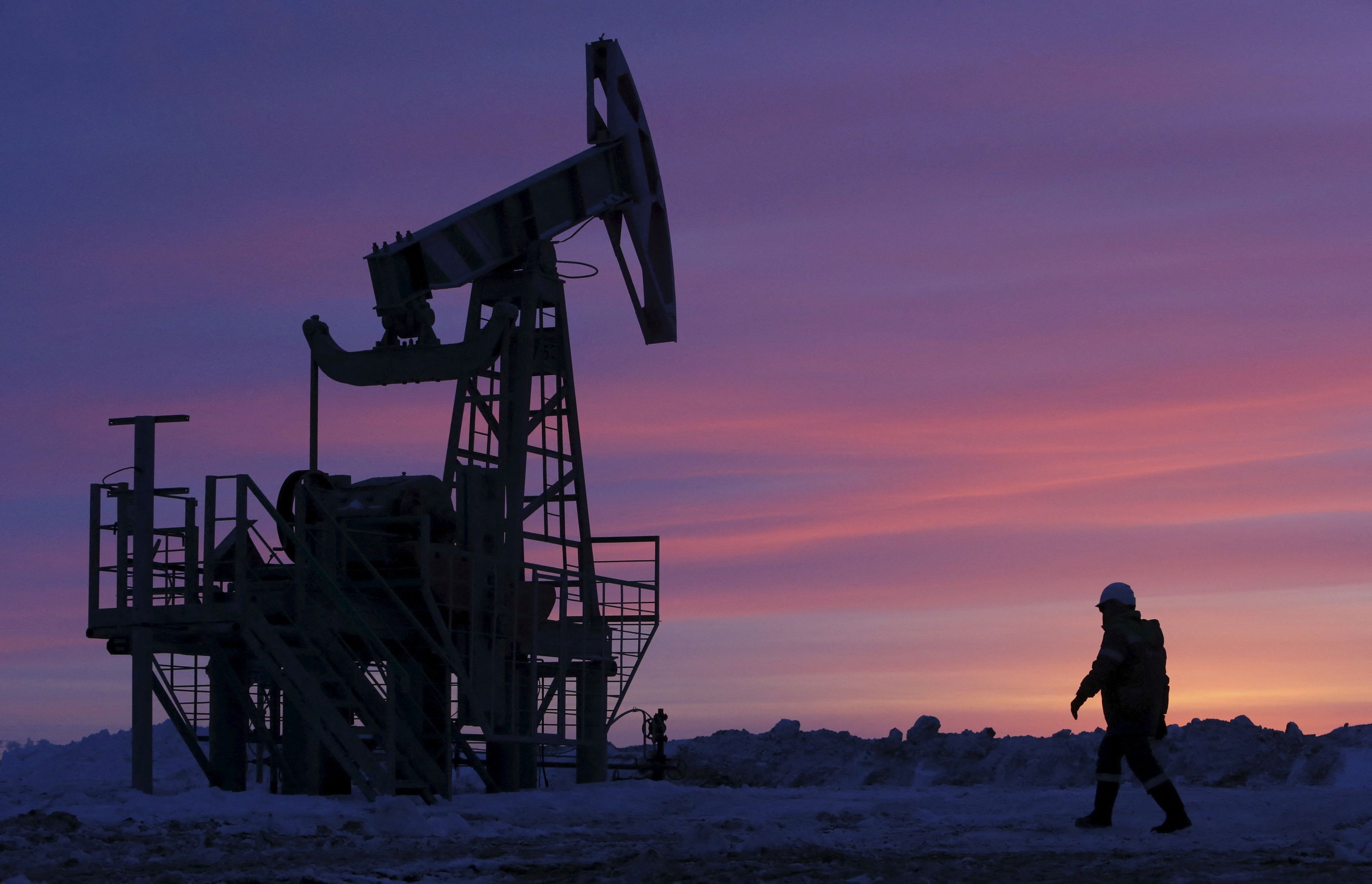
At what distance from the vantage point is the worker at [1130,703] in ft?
38.5

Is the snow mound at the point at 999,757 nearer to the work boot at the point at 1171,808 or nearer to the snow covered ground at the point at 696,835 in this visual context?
the snow covered ground at the point at 696,835

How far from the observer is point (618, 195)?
25.2 metres

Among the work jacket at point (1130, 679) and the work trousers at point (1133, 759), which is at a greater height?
the work jacket at point (1130, 679)

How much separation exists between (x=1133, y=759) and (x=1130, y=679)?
57cm

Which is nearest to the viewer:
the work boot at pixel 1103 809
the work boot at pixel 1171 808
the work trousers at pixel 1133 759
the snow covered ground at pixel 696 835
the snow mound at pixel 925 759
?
the snow covered ground at pixel 696 835

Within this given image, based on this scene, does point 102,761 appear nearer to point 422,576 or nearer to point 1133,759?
point 422,576

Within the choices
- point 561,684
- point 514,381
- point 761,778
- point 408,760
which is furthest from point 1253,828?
point 761,778

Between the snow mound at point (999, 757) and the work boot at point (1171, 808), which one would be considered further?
the snow mound at point (999, 757)

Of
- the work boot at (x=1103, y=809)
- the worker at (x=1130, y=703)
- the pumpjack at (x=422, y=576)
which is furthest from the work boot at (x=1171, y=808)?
the pumpjack at (x=422, y=576)

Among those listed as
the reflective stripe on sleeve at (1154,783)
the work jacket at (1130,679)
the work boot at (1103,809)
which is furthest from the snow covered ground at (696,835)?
the work jacket at (1130,679)

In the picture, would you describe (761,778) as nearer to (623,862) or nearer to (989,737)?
(989,737)

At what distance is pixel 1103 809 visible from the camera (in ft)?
39.5

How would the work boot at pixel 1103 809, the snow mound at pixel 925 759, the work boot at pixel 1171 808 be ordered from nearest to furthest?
the work boot at pixel 1171 808 < the work boot at pixel 1103 809 < the snow mound at pixel 925 759

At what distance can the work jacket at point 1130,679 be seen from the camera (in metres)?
11.8
